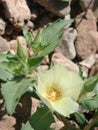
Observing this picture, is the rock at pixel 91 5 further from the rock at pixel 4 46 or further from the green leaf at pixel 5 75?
the green leaf at pixel 5 75

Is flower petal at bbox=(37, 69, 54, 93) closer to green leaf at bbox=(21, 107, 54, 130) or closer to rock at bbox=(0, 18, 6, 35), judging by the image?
green leaf at bbox=(21, 107, 54, 130)

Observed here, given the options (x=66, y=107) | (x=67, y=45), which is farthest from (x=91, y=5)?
(x=66, y=107)

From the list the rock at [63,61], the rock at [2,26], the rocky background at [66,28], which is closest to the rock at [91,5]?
the rocky background at [66,28]

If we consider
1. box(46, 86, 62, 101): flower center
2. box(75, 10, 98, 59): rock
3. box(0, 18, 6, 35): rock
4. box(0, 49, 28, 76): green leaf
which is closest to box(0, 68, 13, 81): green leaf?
box(0, 49, 28, 76): green leaf

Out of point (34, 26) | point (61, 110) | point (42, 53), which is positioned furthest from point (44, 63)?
point (61, 110)

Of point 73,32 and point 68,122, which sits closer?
point 68,122

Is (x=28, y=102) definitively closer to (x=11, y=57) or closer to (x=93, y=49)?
(x=11, y=57)
